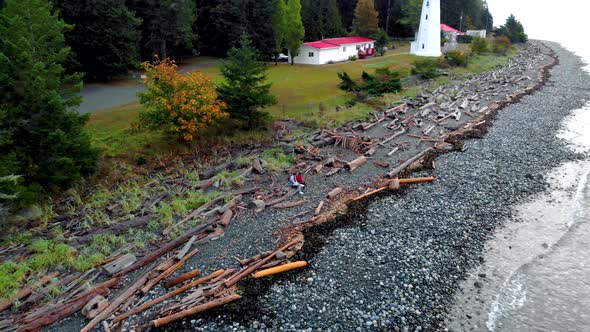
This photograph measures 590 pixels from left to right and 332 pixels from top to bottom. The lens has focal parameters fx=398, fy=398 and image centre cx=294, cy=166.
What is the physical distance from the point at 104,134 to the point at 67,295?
16.8 metres

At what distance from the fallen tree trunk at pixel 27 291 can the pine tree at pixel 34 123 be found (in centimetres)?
527

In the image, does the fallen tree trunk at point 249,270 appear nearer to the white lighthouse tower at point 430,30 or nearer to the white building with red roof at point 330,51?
the white building with red roof at point 330,51

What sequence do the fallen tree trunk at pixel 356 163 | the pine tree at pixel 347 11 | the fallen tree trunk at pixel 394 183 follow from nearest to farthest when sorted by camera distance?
1. the fallen tree trunk at pixel 394 183
2. the fallen tree trunk at pixel 356 163
3. the pine tree at pixel 347 11

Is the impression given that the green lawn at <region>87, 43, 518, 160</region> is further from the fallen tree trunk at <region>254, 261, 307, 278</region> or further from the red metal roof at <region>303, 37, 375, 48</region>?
the fallen tree trunk at <region>254, 261, 307, 278</region>

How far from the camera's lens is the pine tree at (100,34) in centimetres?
4150

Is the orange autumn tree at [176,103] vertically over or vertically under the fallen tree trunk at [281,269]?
over

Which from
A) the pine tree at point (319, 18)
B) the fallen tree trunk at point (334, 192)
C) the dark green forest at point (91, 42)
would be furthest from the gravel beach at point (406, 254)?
the pine tree at point (319, 18)

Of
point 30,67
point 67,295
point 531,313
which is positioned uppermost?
point 30,67

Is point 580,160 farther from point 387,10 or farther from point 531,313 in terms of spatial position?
point 387,10

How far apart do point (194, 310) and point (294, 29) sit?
5152 cm

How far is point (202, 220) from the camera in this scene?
16.7 metres

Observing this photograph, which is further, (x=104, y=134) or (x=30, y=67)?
(x=104, y=134)

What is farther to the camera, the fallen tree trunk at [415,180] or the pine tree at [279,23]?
the pine tree at [279,23]

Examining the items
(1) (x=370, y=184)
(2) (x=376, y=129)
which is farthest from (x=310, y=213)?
(2) (x=376, y=129)
